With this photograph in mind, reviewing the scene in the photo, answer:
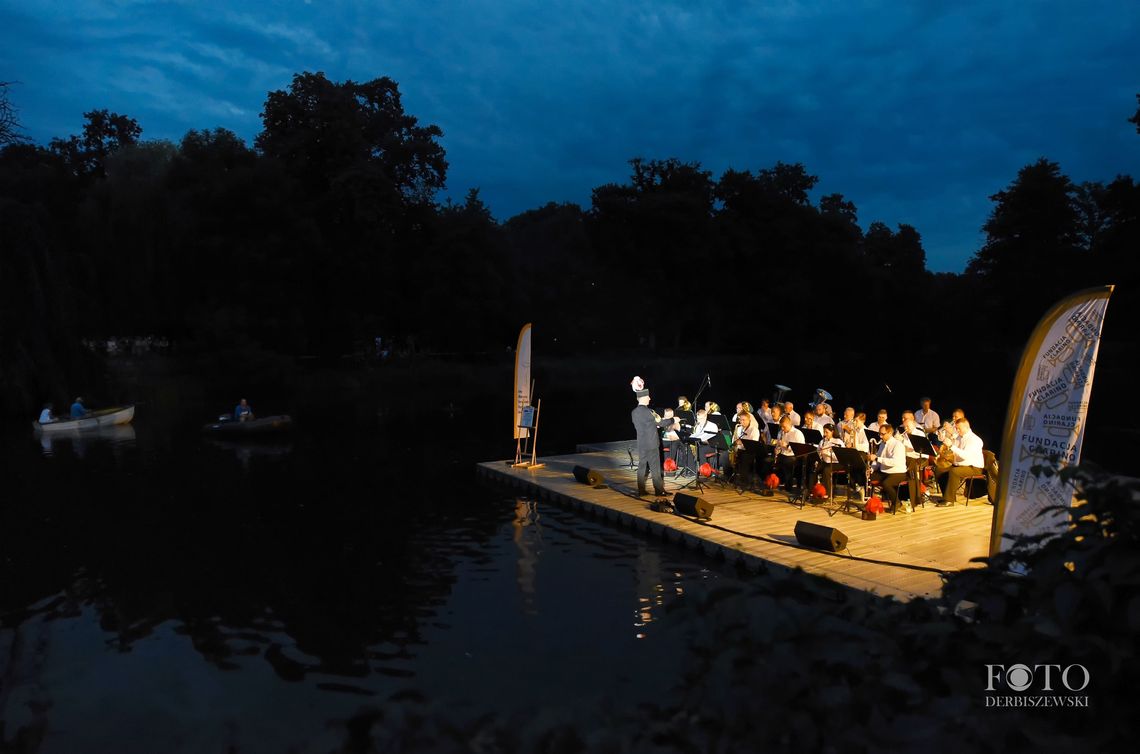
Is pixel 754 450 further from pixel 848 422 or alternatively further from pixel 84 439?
pixel 84 439

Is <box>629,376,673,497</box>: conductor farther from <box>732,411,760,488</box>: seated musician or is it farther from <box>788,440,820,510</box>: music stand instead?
<box>788,440,820,510</box>: music stand

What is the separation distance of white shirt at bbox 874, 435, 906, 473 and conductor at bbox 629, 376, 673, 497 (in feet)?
12.8

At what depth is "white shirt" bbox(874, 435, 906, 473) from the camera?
41.6 ft

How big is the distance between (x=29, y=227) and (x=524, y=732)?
86.1ft

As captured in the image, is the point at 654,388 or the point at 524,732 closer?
the point at 524,732

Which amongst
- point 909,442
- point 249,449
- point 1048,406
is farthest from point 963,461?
point 249,449

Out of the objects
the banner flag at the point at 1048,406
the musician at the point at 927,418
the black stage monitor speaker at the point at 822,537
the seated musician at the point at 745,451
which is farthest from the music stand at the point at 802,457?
the banner flag at the point at 1048,406

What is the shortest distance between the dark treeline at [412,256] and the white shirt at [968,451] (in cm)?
2158

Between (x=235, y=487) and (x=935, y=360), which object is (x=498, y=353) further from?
(x=935, y=360)

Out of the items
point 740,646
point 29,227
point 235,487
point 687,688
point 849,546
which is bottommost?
point 235,487

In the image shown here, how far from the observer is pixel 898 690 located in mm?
2725

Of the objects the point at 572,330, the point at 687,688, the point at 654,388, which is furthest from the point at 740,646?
the point at 572,330

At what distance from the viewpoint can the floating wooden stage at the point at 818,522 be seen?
32.1ft

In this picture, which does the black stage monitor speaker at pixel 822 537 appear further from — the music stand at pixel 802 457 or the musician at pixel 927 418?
the musician at pixel 927 418
